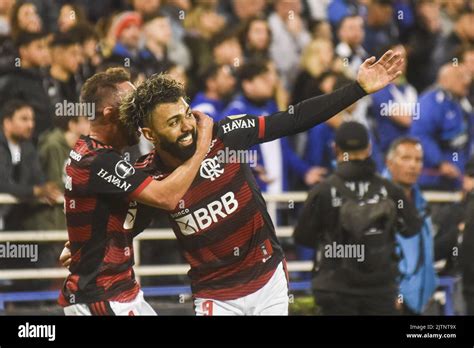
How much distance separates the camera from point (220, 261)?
6.82 meters

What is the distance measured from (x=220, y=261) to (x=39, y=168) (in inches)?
97.5

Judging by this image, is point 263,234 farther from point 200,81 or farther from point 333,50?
point 333,50

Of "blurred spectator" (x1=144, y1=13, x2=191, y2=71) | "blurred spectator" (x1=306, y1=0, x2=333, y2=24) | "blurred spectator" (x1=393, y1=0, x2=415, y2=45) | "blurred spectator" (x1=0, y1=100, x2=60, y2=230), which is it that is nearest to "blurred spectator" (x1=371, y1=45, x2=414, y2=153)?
"blurred spectator" (x1=306, y1=0, x2=333, y2=24)

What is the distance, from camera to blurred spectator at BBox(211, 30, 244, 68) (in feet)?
33.2

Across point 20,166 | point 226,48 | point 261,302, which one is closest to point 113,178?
point 261,302

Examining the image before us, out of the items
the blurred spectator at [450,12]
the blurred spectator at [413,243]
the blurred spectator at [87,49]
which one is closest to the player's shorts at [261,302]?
the blurred spectator at [413,243]

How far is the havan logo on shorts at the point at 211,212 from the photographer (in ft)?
22.2

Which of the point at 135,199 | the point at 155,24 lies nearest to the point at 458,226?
the point at 155,24

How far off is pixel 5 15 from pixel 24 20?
0.27 m

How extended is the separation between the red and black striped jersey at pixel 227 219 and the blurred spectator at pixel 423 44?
4702 millimetres

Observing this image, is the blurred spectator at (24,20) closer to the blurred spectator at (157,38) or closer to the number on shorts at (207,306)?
the blurred spectator at (157,38)

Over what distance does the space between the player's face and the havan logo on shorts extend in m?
0.29
